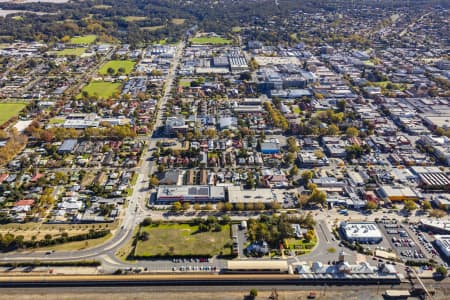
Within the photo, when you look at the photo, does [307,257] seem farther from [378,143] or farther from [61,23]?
[61,23]

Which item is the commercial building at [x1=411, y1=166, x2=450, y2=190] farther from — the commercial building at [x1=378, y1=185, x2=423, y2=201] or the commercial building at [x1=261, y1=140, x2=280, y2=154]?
the commercial building at [x1=261, y1=140, x2=280, y2=154]

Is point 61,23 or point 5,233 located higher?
point 61,23

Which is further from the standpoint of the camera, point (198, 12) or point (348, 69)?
point (198, 12)

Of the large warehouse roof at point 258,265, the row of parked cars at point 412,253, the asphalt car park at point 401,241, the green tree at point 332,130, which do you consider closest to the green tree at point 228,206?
the large warehouse roof at point 258,265

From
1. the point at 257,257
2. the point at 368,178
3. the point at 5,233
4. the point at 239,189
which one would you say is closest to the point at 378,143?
the point at 368,178

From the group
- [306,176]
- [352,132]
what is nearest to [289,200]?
[306,176]

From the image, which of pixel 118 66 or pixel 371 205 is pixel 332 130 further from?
pixel 118 66

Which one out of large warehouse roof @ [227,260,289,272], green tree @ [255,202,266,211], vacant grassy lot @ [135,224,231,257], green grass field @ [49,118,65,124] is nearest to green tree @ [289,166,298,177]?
green tree @ [255,202,266,211]
